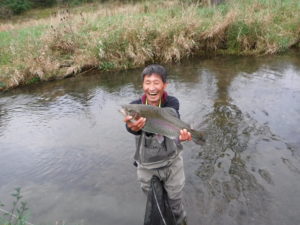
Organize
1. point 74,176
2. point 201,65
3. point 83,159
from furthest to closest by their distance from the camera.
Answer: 1. point 201,65
2. point 83,159
3. point 74,176

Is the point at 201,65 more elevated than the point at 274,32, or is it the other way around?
the point at 274,32

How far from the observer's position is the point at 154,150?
361 centimetres

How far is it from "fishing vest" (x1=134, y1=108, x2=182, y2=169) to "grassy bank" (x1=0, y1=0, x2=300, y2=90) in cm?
866

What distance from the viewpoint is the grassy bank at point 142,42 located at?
11.8 m

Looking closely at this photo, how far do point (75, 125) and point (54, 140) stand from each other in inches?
32.2

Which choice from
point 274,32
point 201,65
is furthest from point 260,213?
point 274,32

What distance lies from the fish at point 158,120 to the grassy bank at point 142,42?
9014 mm

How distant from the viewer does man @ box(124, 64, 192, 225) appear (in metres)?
3.46

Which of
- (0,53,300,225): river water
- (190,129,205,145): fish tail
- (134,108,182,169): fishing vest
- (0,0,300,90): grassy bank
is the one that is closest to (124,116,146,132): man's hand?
(134,108,182,169): fishing vest

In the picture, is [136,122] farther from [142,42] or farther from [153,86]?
[142,42]

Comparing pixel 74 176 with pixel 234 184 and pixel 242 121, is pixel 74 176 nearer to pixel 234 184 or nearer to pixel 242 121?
pixel 234 184

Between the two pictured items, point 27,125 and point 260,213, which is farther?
point 27,125

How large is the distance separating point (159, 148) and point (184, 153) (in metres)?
2.56

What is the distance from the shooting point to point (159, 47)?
1230cm
